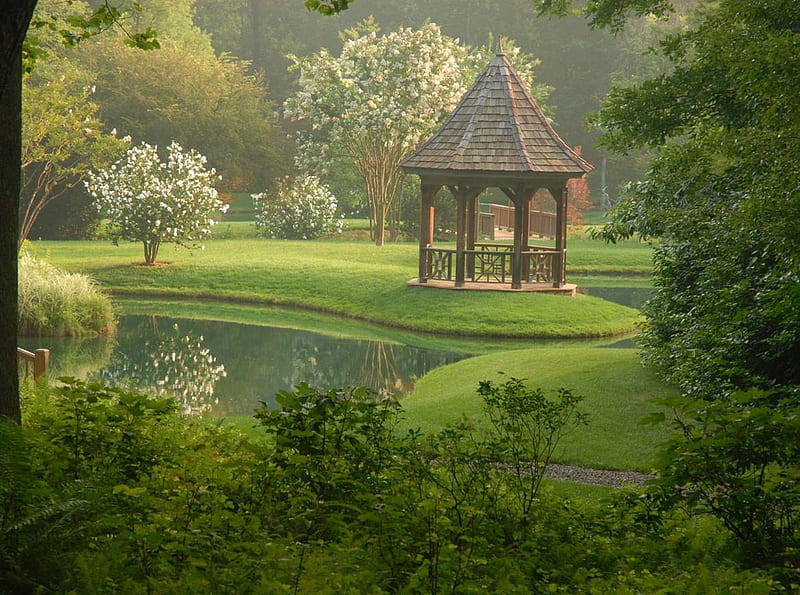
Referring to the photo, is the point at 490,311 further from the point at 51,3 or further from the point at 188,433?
the point at 51,3

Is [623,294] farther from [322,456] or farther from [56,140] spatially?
[322,456]

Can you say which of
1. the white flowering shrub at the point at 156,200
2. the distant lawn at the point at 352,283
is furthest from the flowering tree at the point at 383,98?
the white flowering shrub at the point at 156,200

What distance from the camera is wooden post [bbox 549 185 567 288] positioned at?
25.0 metres

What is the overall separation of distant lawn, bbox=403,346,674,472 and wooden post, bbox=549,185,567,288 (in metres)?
6.55

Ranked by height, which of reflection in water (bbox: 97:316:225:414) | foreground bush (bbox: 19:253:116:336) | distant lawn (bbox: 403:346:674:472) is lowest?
reflection in water (bbox: 97:316:225:414)

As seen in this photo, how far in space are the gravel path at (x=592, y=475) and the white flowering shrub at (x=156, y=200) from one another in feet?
69.6

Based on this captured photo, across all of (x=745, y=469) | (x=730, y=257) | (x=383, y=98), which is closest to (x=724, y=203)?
(x=730, y=257)

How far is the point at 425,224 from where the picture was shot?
25.6m

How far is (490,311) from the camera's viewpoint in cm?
2350

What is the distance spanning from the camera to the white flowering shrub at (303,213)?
134ft

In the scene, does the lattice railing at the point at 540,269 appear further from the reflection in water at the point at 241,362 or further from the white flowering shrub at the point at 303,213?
the white flowering shrub at the point at 303,213

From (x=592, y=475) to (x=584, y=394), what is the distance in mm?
3433

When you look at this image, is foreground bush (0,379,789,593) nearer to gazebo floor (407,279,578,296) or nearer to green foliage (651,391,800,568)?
green foliage (651,391,800,568)

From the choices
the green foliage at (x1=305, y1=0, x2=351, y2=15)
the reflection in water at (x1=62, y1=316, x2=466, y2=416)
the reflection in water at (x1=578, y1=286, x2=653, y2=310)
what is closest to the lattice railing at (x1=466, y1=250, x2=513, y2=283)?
the reflection in water at (x1=578, y1=286, x2=653, y2=310)
